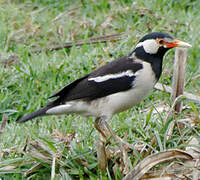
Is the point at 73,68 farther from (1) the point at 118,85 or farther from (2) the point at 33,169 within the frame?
(2) the point at 33,169

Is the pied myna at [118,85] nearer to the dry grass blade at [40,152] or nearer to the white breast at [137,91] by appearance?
the white breast at [137,91]

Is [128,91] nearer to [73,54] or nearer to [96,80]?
[96,80]

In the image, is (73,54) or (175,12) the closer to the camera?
(73,54)

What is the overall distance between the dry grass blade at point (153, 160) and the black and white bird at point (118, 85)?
3.45 feet

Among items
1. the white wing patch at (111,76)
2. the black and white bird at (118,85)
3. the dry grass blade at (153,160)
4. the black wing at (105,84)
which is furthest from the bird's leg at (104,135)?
the white wing patch at (111,76)

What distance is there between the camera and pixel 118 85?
5062 millimetres

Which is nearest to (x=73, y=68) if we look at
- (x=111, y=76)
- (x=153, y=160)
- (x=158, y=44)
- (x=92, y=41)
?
(x=92, y=41)

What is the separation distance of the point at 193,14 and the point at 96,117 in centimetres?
348

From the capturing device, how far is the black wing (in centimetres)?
504

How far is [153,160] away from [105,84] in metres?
1.38

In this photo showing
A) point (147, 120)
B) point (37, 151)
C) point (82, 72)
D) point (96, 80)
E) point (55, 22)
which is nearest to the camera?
point (37, 151)

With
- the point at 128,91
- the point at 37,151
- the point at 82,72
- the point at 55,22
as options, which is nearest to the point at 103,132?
the point at 128,91

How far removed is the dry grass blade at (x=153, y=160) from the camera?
12.8ft

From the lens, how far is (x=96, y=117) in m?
5.26
